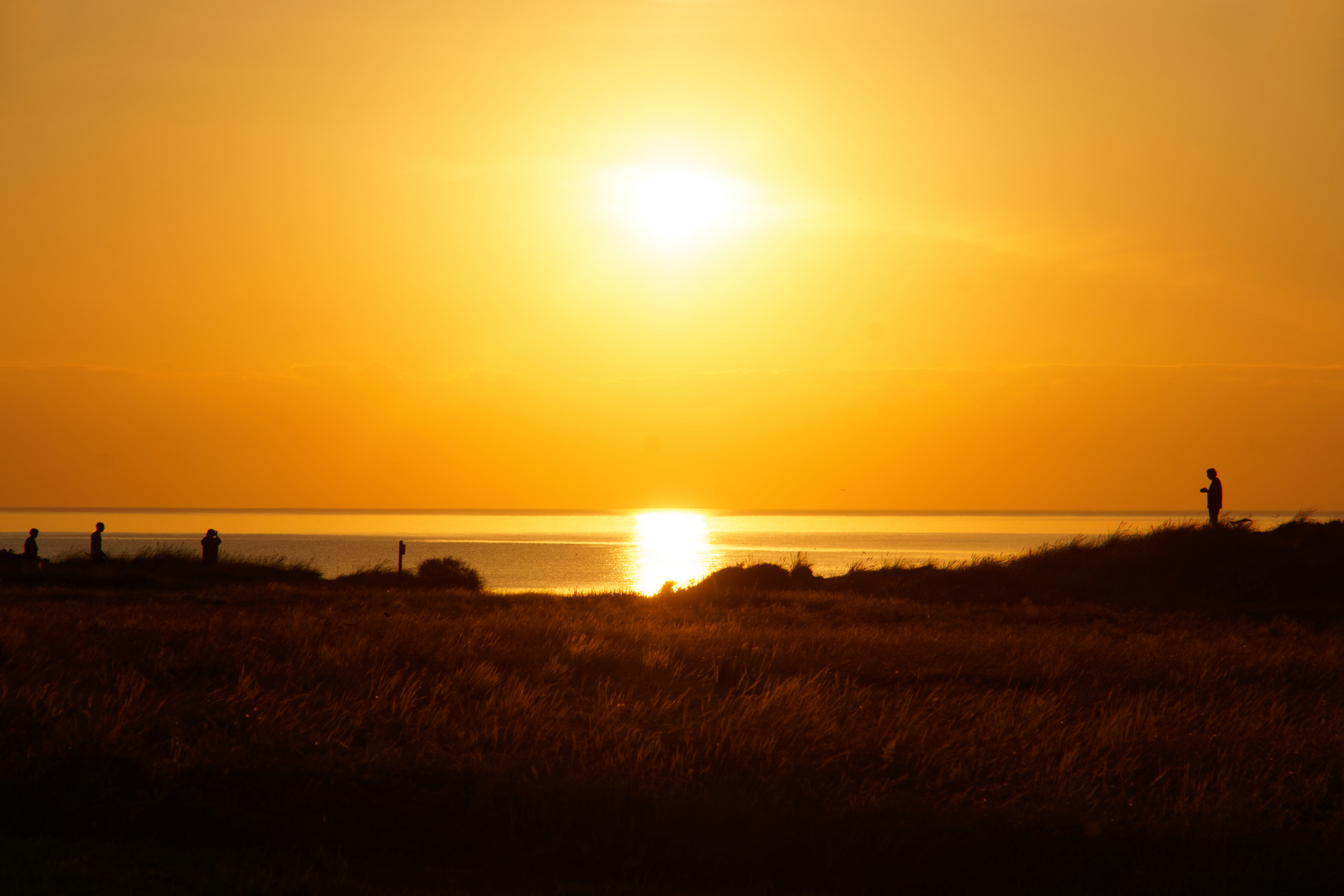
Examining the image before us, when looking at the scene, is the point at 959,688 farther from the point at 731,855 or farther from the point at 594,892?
the point at 594,892

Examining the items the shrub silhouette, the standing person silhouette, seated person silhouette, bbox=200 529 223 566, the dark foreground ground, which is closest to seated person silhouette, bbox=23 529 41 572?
seated person silhouette, bbox=200 529 223 566

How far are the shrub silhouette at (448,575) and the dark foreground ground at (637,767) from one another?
2636cm

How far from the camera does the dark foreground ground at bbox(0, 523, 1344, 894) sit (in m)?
7.57

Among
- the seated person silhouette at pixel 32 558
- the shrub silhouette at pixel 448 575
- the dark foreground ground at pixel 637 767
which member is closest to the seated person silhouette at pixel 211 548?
the seated person silhouette at pixel 32 558

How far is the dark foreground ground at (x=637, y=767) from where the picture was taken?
7.57m

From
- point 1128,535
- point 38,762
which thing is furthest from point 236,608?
point 1128,535

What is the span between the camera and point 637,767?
888cm

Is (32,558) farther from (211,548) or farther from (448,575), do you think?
(448,575)

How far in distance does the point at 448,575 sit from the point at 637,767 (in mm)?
38234

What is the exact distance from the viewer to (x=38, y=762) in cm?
854

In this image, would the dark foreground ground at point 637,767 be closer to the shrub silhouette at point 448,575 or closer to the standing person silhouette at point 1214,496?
the standing person silhouette at point 1214,496

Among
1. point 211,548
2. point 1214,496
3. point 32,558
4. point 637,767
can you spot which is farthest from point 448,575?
point 637,767

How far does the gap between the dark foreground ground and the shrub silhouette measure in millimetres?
26357

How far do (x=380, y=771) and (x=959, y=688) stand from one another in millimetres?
8770
